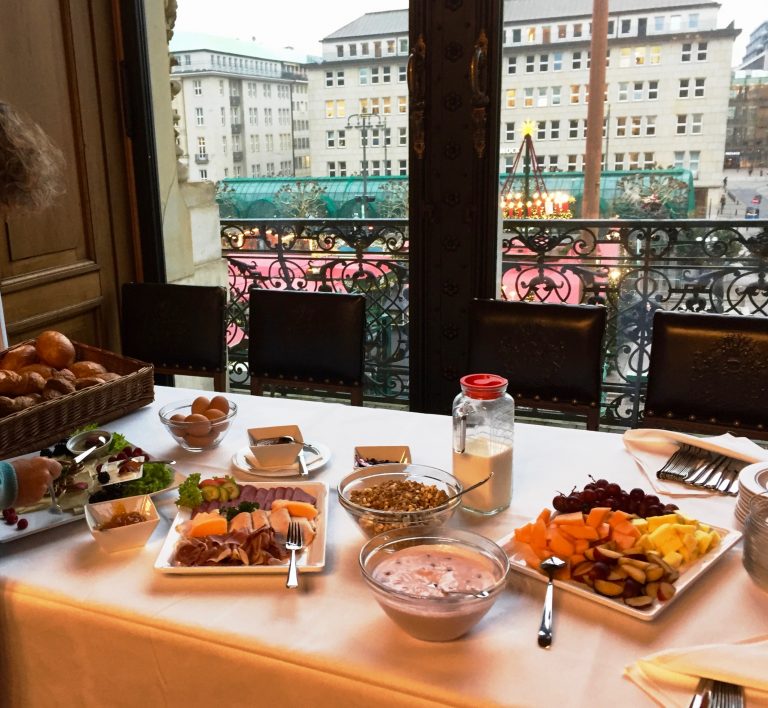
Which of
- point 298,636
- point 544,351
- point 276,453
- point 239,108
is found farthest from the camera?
point 239,108

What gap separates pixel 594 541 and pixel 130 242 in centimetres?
240

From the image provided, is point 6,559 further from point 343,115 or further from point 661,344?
point 343,115

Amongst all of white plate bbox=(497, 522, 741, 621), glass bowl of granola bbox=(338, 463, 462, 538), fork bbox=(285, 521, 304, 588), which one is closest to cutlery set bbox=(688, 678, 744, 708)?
white plate bbox=(497, 522, 741, 621)

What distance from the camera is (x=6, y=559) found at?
117cm

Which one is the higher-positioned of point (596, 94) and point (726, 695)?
point (596, 94)

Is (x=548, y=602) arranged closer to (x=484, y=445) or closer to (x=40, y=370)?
(x=484, y=445)

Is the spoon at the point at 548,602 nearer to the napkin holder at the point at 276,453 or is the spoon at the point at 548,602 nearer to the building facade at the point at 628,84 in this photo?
the napkin holder at the point at 276,453

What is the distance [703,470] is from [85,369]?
1315mm

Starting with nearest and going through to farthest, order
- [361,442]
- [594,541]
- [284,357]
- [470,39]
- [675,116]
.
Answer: [594,541] < [361,442] < [284,357] < [470,39] < [675,116]

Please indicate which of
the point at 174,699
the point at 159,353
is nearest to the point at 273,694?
Result: the point at 174,699

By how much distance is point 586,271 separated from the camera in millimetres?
3070

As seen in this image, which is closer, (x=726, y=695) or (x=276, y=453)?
(x=726, y=695)

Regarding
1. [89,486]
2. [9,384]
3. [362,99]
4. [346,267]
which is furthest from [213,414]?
[346,267]

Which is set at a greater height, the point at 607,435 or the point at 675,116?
the point at 675,116
